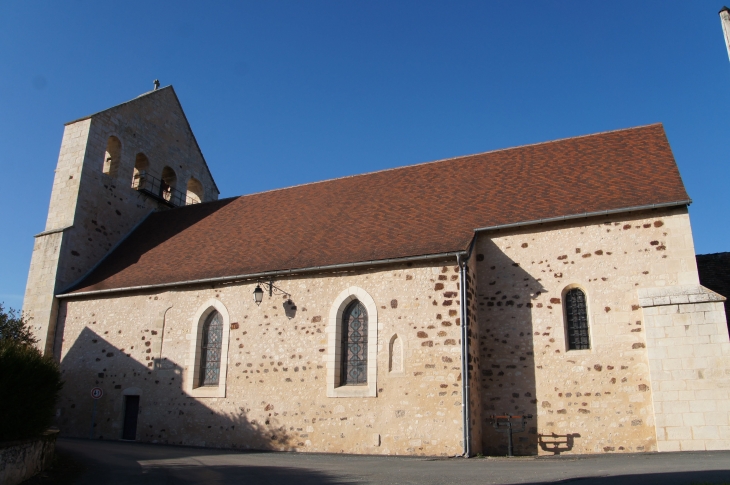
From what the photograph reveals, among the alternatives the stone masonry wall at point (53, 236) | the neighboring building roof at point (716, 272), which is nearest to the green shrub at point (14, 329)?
the stone masonry wall at point (53, 236)

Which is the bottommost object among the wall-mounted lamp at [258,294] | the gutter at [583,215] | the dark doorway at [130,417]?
the dark doorway at [130,417]

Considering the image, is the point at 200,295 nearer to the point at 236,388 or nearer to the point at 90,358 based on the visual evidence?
the point at 236,388

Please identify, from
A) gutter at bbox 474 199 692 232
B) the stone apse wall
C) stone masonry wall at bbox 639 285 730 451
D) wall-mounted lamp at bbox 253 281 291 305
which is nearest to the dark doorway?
the stone apse wall

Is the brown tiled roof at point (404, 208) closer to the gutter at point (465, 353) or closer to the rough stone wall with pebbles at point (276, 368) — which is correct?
the gutter at point (465, 353)

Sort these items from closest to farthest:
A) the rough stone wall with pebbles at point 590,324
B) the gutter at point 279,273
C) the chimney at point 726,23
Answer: the rough stone wall with pebbles at point 590,324, the gutter at point 279,273, the chimney at point 726,23

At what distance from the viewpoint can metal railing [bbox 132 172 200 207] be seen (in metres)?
21.0

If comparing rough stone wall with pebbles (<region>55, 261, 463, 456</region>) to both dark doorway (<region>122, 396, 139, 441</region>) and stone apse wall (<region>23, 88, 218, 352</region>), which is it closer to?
dark doorway (<region>122, 396, 139, 441</region>)

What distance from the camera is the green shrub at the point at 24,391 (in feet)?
28.3

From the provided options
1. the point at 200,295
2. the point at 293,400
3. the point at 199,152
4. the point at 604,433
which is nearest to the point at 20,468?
the point at 293,400

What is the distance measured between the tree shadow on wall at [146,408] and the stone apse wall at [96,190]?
1476 millimetres

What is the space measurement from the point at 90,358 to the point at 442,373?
9.97 metres

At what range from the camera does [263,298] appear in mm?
14016

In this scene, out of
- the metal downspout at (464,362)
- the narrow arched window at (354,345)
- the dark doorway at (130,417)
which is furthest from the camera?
the dark doorway at (130,417)

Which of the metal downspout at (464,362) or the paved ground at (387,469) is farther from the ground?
the metal downspout at (464,362)
